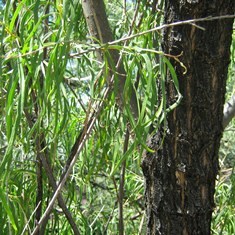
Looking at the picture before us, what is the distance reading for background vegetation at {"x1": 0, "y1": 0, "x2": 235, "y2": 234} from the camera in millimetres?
812

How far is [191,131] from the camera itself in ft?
3.39

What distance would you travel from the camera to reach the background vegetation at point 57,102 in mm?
812

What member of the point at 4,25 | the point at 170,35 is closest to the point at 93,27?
the point at 170,35

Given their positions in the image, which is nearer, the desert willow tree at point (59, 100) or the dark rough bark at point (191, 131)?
the desert willow tree at point (59, 100)

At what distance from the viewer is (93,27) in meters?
1.15

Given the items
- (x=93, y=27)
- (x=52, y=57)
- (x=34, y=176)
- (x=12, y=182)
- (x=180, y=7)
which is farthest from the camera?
(x=34, y=176)

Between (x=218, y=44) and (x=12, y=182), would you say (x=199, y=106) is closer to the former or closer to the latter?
(x=218, y=44)

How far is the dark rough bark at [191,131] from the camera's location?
100 cm

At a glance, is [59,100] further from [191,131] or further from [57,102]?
[191,131]

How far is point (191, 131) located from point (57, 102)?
0.28 m

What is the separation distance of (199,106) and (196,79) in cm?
5

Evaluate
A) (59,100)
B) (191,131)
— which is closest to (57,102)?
(59,100)

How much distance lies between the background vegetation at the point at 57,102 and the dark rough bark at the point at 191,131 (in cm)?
5

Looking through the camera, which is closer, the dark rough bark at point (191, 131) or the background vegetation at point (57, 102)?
the background vegetation at point (57, 102)
